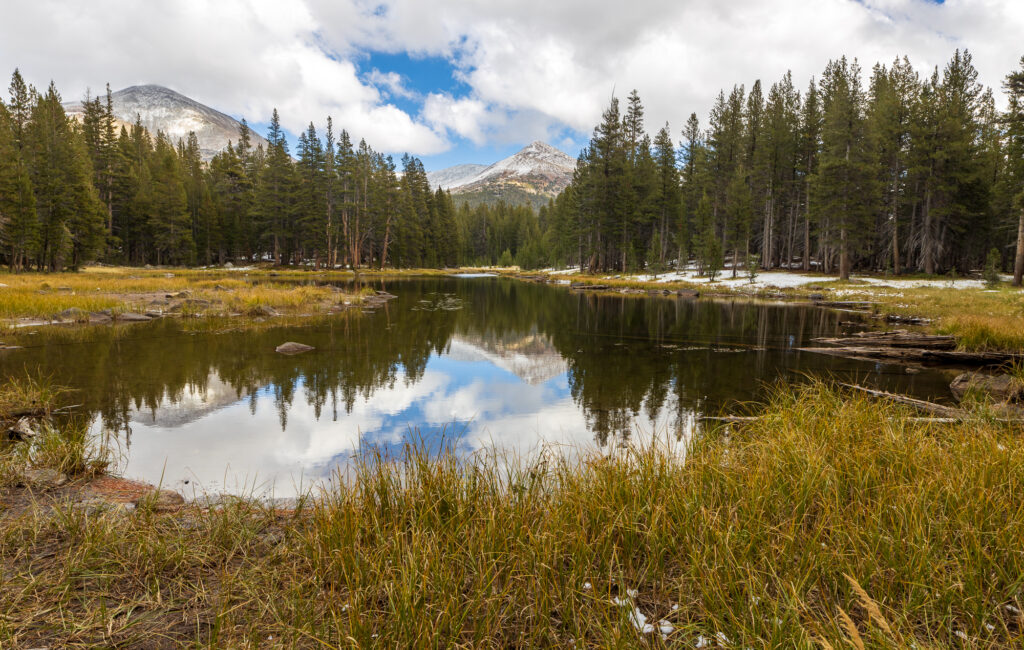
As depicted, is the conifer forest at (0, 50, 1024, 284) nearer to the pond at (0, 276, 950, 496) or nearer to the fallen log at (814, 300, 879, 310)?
the fallen log at (814, 300, 879, 310)

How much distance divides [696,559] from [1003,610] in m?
1.75

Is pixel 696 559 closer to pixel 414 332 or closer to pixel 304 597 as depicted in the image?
pixel 304 597

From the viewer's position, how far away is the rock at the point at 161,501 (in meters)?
4.28

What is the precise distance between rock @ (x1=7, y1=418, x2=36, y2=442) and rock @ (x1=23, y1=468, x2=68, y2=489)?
1984 millimetres

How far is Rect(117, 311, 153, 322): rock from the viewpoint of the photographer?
19.7 meters

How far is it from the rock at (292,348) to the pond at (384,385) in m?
0.34

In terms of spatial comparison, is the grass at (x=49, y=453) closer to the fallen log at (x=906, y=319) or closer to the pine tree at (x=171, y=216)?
the fallen log at (x=906, y=319)

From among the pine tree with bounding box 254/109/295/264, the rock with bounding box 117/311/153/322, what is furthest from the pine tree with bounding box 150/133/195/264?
the rock with bounding box 117/311/153/322

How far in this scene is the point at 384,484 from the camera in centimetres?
402

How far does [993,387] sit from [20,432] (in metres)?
16.6

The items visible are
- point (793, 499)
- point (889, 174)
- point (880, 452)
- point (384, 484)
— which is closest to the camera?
point (793, 499)

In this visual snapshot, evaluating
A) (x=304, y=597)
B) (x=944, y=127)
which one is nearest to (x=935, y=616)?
(x=304, y=597)

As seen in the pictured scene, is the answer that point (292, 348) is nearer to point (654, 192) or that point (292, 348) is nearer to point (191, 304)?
point (191, 304)

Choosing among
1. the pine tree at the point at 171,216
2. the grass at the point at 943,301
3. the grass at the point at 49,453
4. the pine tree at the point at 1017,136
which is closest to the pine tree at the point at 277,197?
the pine tree at the point at 171,216
